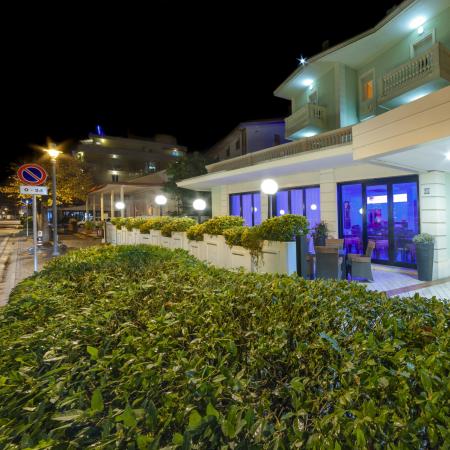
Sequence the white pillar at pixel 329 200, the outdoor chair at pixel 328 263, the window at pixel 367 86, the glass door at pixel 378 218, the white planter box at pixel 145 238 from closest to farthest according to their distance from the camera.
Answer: the outdoor chair at pixel 328 263 → the glass door at pixel 378 218 → the white pillar at pixel 329 200 → the window at pixel 367 86 → the white planter box at pixel 145 238

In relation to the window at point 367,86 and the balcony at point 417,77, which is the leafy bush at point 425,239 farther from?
the window at point 367,86

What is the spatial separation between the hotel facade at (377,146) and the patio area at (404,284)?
53 cm

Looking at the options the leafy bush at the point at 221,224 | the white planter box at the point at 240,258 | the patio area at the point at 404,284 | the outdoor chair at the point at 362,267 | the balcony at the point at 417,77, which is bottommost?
the patio area at the point at 404,284

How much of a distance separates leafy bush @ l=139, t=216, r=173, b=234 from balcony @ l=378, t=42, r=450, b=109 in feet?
30.0

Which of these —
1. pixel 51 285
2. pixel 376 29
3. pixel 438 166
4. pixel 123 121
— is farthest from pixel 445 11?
pixel 123 121

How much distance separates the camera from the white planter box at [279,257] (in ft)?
19.2

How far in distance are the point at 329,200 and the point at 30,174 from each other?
962cm

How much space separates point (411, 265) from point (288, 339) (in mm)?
8799

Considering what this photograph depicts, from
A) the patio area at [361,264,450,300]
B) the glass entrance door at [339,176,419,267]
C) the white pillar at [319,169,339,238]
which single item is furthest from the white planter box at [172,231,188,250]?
the glass entrance door at [339,176,419,267]

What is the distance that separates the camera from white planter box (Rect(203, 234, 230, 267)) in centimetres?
750

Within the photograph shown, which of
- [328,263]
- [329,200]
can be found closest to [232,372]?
[328,263]

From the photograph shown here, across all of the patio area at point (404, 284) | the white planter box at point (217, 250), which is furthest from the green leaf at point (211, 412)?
the white planter box at point (217, 250)

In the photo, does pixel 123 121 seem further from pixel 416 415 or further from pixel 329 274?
pixel 416 415

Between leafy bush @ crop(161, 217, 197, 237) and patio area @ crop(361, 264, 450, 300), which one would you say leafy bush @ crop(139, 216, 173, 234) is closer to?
leafy bush @ crop(161, 217, 197, 237)
